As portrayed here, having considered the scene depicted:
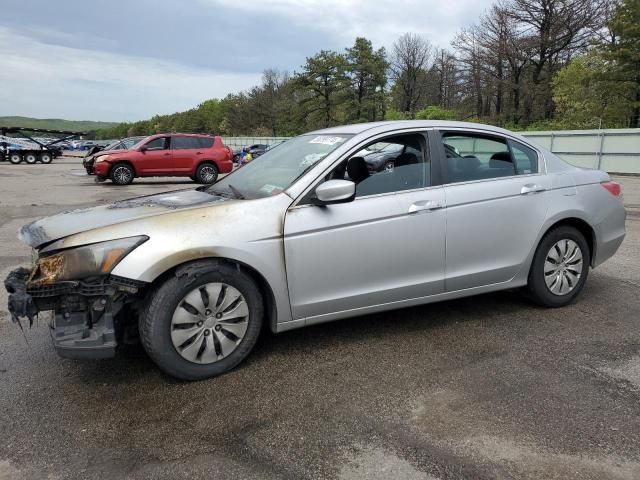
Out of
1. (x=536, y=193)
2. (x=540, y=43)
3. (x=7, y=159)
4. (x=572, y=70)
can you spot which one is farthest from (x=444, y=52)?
(x=536, y=193)

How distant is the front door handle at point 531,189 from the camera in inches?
166

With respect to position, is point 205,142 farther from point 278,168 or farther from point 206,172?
point 278,168

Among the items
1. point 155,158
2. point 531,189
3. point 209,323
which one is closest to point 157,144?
point 155,158

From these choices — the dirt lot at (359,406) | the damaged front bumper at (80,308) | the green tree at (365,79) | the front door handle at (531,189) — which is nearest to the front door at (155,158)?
the dirt lot at (359,406)

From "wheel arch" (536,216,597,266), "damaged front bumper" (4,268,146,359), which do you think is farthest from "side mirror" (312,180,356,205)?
"wheel arch" (536,216,597,266)

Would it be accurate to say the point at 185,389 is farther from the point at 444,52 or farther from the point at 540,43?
the point at 444,52

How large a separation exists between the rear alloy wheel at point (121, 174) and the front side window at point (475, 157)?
16.0 m

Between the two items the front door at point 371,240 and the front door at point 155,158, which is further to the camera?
the front door at point 155,158

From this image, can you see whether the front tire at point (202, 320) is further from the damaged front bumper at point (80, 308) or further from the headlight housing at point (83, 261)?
the headlight housing at point (83, 261)

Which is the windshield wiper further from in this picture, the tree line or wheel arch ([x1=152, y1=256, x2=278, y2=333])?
the tree line

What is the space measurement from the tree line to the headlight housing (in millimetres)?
32540

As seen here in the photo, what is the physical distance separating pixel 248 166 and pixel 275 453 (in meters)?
2.57

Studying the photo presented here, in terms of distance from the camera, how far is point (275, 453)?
99.4 inches

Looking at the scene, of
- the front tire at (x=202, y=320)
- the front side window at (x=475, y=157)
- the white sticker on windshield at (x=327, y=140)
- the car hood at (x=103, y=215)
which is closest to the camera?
the front tire at (x=202, y=320)
